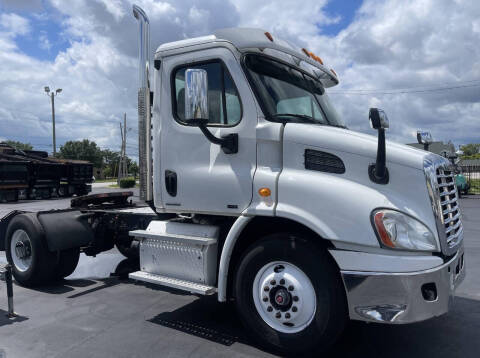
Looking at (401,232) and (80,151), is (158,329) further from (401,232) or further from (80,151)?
(80,151)

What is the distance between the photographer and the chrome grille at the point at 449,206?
3287 mm

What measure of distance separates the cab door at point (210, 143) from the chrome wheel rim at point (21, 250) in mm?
2663

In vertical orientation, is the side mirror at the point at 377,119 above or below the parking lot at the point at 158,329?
above

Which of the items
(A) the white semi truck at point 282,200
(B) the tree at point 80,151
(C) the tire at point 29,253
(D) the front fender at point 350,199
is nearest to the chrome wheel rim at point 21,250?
(C) the tire at point 29,253

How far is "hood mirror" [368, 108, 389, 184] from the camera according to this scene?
3.11 meters

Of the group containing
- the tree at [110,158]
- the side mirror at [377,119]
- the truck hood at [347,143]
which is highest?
the tree at [110,158]

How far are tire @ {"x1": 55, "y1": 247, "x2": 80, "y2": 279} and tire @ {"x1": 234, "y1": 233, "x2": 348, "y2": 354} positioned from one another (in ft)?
10.2

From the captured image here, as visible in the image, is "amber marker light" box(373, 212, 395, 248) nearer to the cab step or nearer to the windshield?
the windshield

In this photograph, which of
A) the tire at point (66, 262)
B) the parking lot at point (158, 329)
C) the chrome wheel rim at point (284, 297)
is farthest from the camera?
the tire at point (66, 262)

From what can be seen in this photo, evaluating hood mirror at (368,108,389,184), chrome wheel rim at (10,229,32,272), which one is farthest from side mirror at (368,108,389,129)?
chrome wheel rim at (10,229,32,272)

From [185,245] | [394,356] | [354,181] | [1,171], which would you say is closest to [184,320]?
[185,245]

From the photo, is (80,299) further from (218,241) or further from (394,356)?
(394,356)

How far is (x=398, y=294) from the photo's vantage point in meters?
2.98

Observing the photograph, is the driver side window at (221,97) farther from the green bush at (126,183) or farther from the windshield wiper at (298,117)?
the green bush at (126,183)
